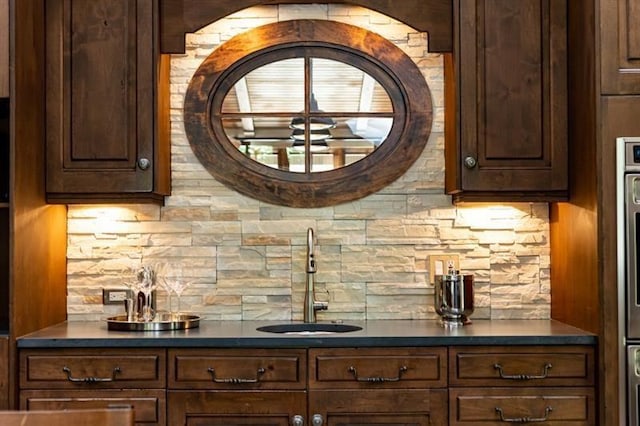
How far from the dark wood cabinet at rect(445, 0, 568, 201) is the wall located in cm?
30

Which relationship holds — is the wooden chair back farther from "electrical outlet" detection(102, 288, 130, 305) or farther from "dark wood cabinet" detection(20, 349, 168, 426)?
"electrical outlet" detection(102, 288, 130, 305)

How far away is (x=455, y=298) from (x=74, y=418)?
185cm

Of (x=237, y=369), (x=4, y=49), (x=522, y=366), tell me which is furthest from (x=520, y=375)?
(x=4, y=49)

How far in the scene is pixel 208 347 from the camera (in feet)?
9.90

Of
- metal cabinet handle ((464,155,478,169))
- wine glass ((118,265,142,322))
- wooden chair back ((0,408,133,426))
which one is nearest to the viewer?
wooden chair back ((0,408,133,426))

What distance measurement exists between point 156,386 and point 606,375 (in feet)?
4.90

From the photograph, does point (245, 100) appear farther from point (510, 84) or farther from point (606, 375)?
point (606, 375)

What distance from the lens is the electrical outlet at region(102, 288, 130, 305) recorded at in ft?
11.9

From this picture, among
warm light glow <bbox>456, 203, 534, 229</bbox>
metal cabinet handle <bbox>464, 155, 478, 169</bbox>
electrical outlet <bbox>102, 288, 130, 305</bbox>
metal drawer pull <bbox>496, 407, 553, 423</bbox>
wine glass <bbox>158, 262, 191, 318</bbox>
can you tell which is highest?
metal cabinet handle <bbox>464, 155, 478, 169</bbox>

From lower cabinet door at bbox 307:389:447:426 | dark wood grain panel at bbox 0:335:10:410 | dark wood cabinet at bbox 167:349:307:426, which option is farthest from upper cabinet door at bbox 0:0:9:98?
lower cabinet door at bbox 307:389:447:426

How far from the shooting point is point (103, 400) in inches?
118

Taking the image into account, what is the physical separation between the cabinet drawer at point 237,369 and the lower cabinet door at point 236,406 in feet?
0.09

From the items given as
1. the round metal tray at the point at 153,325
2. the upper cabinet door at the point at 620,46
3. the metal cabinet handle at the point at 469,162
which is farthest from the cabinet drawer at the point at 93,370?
the upper cabinet door at the point at 620,46

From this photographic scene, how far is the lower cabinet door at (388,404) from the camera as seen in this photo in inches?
118
